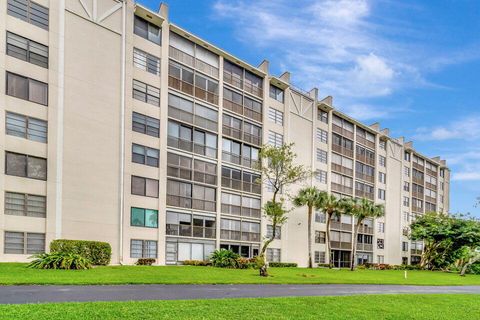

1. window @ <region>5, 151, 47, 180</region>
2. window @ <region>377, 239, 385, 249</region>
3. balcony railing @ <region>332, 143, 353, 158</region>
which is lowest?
window @ <region>377, 239, 385, 249</region>

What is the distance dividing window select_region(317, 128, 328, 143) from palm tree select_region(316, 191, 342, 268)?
27.7 feet

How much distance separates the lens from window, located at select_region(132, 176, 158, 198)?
36.4m

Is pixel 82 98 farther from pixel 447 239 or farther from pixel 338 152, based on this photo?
pixel 447 239

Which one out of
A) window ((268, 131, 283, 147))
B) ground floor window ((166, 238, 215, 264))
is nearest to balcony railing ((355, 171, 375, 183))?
window ((268, 131, 283, 147))

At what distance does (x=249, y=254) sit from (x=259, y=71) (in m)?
21.0

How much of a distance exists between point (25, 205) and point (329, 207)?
A: 3598 cm

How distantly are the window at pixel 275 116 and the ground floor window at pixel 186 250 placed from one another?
1710 centimetres

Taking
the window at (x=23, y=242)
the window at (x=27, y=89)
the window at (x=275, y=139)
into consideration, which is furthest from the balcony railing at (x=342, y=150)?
the window at (x=23, y=242)

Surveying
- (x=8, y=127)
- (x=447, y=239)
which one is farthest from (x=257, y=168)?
(x=447, y=239)

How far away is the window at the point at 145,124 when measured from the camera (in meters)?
36.9

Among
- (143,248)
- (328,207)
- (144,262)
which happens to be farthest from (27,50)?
(328,207)

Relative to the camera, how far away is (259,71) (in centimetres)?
4962

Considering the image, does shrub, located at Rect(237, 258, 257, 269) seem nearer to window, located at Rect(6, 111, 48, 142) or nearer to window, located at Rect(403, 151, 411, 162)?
window, located at Rect(6, 111, 48, 142)

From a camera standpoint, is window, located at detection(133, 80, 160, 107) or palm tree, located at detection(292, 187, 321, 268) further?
palm tree, located at detection(292, 187, 321, 268)
